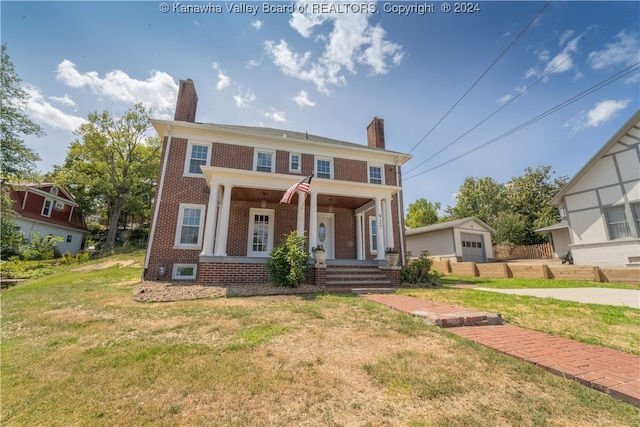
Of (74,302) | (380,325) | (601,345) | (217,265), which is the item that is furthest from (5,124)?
(601,345)

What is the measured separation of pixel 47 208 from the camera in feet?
75.9

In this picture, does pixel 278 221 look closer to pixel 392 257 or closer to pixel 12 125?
pixel 392 257

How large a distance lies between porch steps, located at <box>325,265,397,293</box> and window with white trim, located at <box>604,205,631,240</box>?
1220cm

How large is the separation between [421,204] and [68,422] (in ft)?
138

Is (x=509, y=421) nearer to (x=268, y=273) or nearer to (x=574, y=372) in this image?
(x=574, y=372)

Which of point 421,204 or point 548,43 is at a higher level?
point 421,204

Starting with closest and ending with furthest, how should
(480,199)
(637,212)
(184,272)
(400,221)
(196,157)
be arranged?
(184,272), (196,157), (637,212), (400,221), (480,199)

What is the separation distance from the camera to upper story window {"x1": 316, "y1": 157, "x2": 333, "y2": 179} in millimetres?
12820

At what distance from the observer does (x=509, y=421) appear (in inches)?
78.7

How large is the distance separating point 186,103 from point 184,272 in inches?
307

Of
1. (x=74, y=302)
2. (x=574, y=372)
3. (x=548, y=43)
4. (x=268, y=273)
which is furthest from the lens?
(x=268, y=273)

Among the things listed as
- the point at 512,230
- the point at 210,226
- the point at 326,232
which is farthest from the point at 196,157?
the point at 512,230

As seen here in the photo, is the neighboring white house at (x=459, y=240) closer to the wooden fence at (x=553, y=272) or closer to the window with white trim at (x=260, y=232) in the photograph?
the wooden fence at (x=553, y=272)

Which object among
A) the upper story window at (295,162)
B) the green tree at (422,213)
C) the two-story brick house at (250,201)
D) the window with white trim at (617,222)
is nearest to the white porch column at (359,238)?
the two-story brick house at (250,201)
